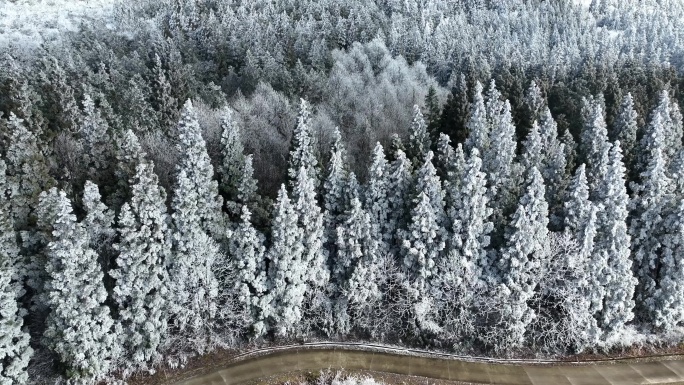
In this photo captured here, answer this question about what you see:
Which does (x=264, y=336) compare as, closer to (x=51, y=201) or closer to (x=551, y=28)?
(x=51, y=201)

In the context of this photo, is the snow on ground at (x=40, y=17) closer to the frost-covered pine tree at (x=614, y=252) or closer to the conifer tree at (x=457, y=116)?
the conifer tree at (x=457, y=116)

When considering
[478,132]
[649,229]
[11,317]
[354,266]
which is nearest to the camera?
[11,317]

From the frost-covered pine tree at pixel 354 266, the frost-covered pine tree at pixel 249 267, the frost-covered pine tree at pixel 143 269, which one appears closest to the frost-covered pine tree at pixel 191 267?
the frost-covered pine tree at pixel 143 269

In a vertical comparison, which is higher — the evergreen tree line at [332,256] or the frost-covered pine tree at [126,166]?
the frost-covered pine tree at [126,166]

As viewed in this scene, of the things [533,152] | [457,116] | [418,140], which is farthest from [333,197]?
[457,116]

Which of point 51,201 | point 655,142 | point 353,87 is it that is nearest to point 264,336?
point 51,201

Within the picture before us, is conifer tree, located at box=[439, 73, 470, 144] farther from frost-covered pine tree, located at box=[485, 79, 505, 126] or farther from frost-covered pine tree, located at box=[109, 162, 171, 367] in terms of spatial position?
frost-covered pine tree, located at box=[109, 162, 171, 367]

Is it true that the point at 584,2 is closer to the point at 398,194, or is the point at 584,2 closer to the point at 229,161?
the point at 398,194
